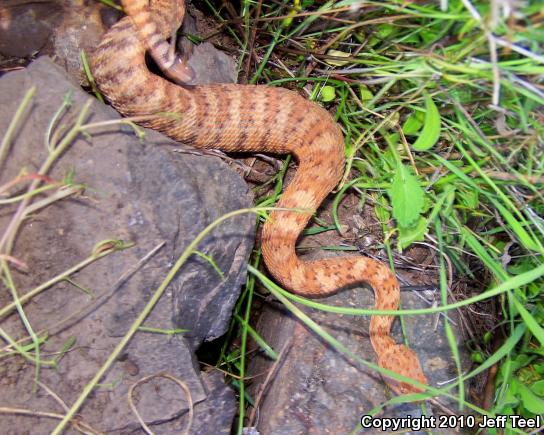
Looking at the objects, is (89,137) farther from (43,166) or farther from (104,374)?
(104,374)

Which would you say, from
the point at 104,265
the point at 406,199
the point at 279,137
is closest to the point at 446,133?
the point at 406,199

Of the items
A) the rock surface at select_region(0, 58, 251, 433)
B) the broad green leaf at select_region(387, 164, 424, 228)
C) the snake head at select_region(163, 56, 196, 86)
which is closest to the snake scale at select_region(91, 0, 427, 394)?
the snake head at select_region(163, 56, 196, 86)

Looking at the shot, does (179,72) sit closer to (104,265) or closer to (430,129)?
(104,265)

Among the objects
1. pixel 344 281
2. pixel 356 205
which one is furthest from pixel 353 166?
pixel 344 281

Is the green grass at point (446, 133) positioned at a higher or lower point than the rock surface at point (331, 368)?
higher

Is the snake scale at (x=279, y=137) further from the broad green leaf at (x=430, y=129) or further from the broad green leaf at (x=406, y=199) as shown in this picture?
the broad green leaf at (x=430, y=129)

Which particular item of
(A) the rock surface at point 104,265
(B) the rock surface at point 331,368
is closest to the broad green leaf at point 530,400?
(B) the rock surface at point 331,368

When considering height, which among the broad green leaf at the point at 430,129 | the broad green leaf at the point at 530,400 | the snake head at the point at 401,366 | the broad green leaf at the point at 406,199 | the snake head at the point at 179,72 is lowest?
the broad green leaf at the point at 530,400
